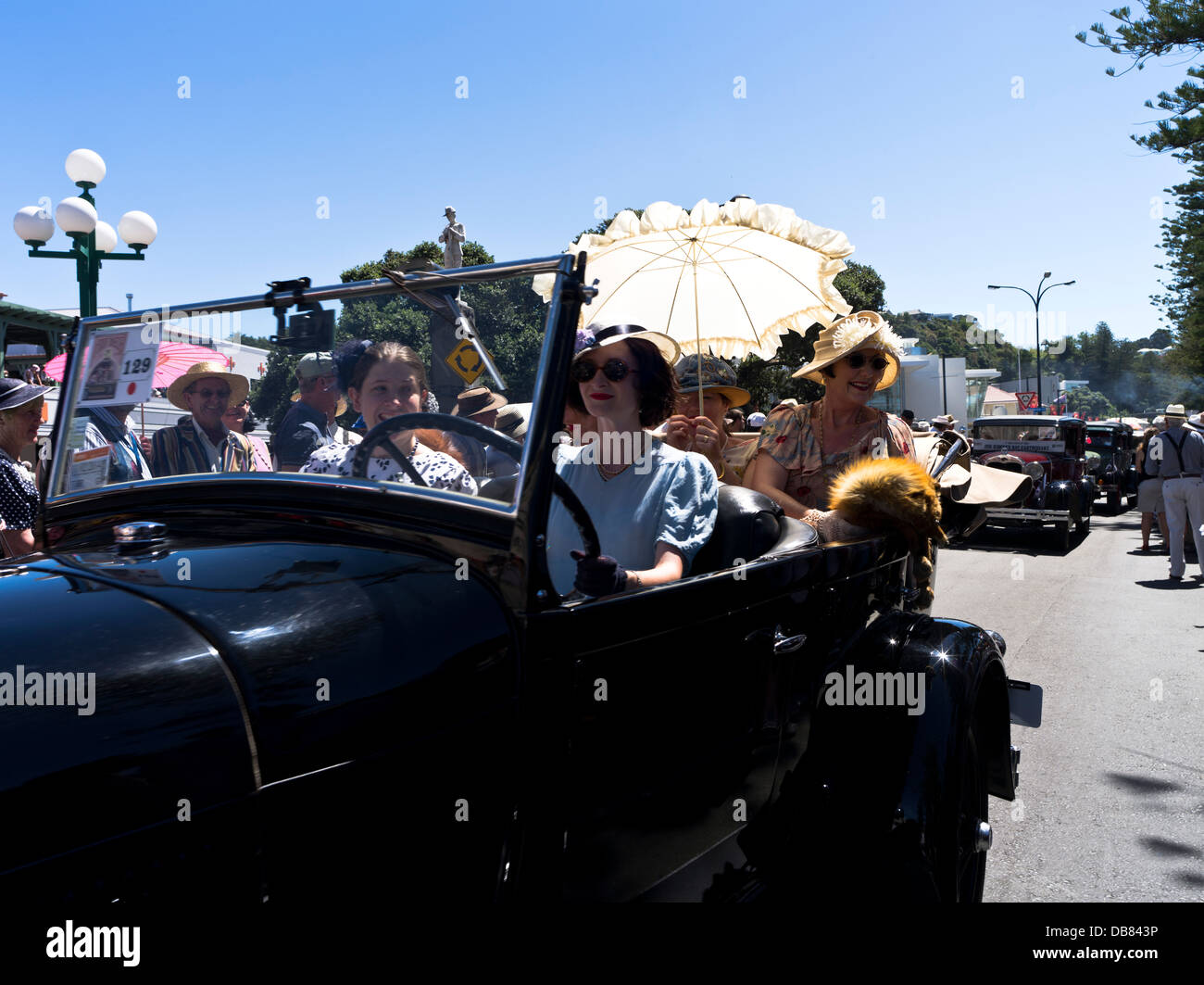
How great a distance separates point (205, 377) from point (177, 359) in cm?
13

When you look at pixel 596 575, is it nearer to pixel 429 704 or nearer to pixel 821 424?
pixel 429 704

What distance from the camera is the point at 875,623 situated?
105 inches

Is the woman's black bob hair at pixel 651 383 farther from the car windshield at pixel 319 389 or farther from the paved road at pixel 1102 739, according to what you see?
the paved road at pixel 1102 739

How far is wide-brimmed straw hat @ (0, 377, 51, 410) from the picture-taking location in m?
3.75

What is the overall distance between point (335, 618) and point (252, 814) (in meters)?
0.31

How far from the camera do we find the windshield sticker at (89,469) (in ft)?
7.13

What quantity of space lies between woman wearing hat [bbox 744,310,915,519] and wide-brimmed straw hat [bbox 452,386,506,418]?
1949mm

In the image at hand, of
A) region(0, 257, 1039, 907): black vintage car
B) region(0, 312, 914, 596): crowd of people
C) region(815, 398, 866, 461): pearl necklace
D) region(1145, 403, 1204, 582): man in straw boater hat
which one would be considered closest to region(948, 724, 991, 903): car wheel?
region(0, 257, 1039, 907): black vintage car

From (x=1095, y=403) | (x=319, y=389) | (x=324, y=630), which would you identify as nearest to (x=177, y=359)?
(x=319, y=389)

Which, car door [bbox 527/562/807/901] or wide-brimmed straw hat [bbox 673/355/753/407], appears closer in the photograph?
car door [bbox 527/562/807/901]

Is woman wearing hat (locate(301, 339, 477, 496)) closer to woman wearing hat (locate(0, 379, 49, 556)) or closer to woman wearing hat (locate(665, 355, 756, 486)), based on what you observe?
woman wearing hat (locate(665, 355, 756, 486))

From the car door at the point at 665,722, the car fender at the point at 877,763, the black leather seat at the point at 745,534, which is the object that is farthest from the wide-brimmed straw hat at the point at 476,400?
the car fender at the point at 877,763

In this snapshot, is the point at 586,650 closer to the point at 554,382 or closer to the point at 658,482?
the point at 554,382
